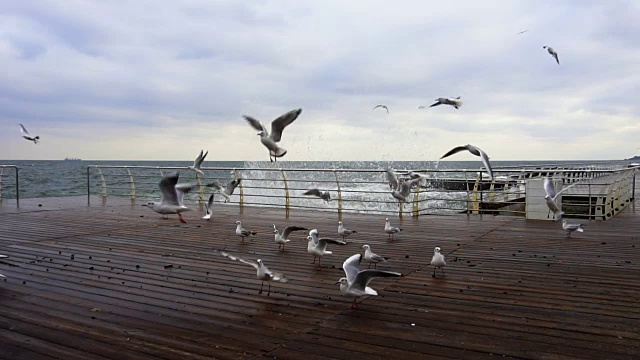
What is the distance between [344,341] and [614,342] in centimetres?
179

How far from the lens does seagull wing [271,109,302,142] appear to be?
614cm

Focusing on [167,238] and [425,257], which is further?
[167,238]

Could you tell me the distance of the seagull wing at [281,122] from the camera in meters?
6.14

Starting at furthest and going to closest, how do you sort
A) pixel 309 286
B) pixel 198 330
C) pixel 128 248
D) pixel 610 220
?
1. pixel 610 220
2. pixel 128 248
3. pixel 309 286
4. pixel 198 330

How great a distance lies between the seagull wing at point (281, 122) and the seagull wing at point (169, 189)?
4.86ft

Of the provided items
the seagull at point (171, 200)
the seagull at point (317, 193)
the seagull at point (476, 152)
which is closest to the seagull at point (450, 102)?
the seagull at point (476, 152)

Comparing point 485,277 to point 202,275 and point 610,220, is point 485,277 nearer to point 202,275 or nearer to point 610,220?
point 202,275

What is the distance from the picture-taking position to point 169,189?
6.89 m

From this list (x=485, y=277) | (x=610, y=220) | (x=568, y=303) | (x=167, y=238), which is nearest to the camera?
(x=568, y=303)

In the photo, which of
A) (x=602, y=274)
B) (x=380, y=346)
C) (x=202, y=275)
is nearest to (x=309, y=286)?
(x=202, y=275)

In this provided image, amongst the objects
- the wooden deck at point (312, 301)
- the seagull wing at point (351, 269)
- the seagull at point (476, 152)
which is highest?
the seagull at point (476, 152)

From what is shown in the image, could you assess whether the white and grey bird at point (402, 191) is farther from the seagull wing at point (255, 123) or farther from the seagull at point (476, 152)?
the seagull wing at point (255, 123)

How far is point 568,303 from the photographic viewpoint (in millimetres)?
4406

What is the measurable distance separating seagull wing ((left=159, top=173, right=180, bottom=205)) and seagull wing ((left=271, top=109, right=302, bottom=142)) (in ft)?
4.86
